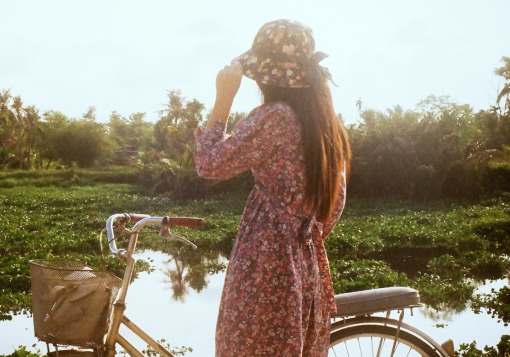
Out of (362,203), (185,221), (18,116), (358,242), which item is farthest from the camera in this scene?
(18,116)

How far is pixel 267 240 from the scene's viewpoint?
2396mm

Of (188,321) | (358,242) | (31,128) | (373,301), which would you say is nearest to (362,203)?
(358,242)

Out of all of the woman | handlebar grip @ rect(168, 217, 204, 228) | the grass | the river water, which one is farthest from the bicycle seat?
the river water

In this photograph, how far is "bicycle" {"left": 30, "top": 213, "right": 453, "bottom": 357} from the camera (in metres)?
2.39

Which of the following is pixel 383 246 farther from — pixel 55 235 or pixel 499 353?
pixel 499 353

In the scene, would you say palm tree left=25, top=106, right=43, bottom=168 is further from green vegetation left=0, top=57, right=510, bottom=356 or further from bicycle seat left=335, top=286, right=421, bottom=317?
bicycle seat left=335, top=286, right=421, bottom=317

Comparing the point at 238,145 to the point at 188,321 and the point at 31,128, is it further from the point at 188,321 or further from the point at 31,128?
the point at 31,128

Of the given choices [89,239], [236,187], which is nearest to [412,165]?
[236,187]

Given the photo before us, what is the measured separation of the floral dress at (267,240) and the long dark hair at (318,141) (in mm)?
31

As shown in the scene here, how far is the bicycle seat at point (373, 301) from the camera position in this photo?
2.65 metres

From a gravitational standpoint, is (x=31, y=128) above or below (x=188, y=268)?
above

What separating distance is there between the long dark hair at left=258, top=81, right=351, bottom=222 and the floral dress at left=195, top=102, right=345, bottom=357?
3 cm

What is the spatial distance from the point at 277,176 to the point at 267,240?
0.23 metres

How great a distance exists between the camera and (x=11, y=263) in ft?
34.2
